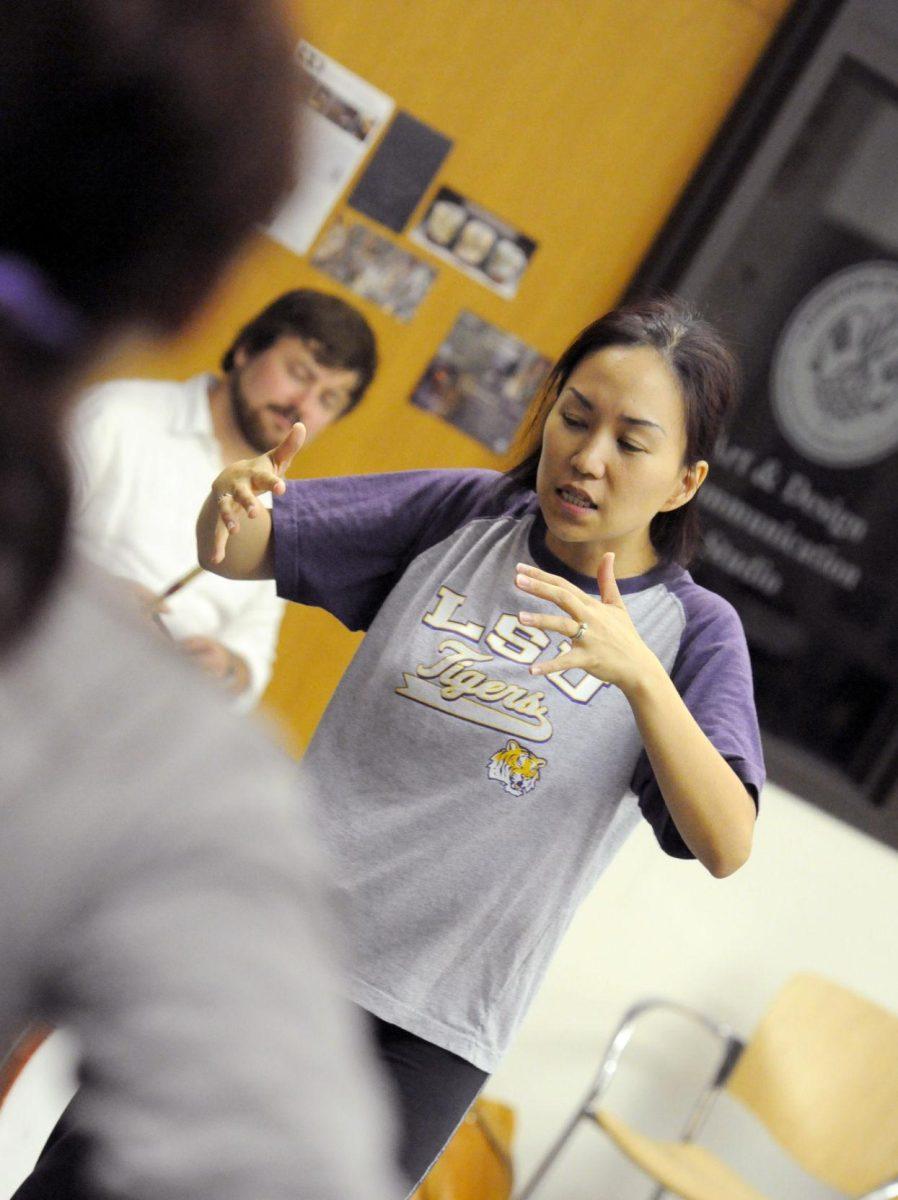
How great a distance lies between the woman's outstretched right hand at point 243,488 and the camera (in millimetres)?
1396

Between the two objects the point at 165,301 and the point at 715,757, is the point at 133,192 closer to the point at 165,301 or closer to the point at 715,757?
the point at 165,301

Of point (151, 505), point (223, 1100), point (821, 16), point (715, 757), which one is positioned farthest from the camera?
point (821, 16)

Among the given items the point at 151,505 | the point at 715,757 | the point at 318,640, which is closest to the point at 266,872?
the point at 715,757

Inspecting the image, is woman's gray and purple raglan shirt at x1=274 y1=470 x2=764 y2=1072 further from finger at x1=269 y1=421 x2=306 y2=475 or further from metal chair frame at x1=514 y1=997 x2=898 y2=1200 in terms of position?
metal chair frame at x1=514 y1=997 x2=898 y2=1200

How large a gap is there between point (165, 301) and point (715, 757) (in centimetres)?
102

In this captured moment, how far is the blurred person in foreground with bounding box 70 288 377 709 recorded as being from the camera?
243 centimetres

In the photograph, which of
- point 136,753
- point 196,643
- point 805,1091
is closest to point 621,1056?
point 805,1091

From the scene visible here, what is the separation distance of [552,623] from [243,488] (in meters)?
0.33

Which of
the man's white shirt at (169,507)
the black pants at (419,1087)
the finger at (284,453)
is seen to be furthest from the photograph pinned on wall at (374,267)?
the black pants at (419,1087)

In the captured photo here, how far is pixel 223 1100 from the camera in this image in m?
0.36

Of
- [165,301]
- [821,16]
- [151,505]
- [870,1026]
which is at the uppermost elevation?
[821,16]

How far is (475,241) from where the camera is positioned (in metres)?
2.81

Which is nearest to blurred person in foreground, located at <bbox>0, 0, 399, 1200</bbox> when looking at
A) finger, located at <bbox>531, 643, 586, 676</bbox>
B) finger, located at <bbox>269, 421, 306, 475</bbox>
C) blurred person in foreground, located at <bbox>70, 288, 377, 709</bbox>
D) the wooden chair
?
→ finger, located at <bbox>531, 643, 586, 676</bbox>

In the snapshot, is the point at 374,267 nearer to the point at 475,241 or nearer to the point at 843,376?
the point at 475,241
